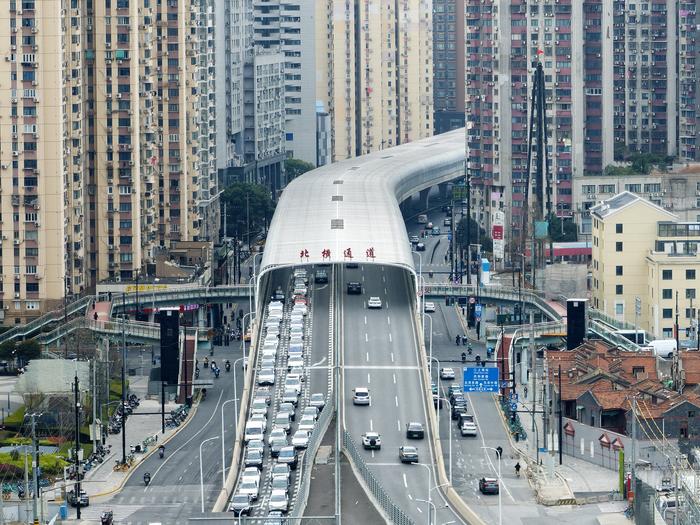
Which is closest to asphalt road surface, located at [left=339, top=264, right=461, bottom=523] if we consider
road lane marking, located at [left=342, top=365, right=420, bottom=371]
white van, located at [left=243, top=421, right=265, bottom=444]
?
road lane marking, located at [left=342, top=365, right=420, bottom=371]

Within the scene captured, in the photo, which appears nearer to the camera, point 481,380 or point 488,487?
point 488,487

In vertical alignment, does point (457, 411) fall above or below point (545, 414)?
below

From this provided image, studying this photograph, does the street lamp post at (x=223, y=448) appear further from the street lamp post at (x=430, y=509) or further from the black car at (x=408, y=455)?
the street lamp post at (x=430, y=509)

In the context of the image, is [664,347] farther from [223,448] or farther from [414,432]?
[223,448]

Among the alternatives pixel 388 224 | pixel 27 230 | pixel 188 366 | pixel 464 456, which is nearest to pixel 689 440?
pixel 464 456

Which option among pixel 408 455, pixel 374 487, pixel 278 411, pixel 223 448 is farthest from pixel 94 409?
pixel 374 487
